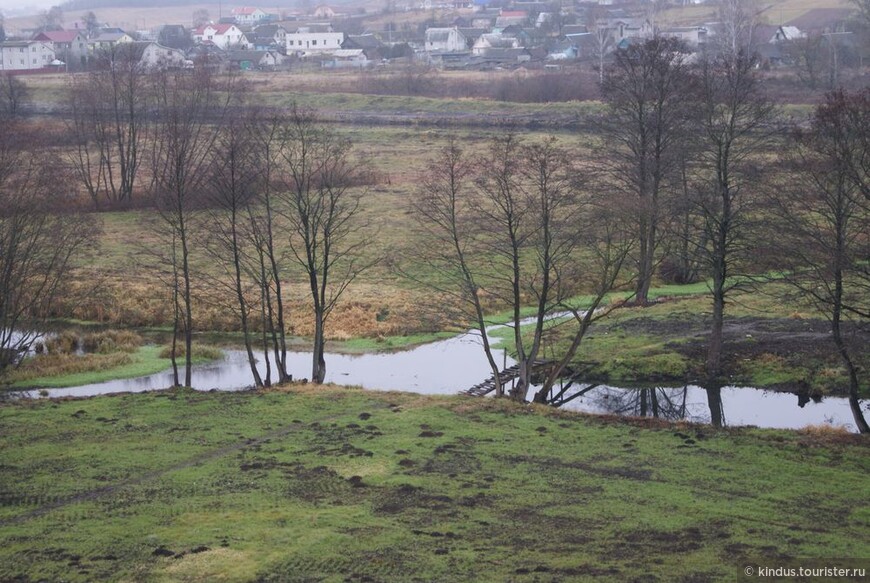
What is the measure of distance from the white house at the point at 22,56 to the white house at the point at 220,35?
4163 centimetres

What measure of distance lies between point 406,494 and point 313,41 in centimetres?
16041

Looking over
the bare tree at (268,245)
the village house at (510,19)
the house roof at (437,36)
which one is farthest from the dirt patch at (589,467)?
the village house at (510,19)

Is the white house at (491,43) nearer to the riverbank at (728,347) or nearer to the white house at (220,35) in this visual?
the white house at (220,35)

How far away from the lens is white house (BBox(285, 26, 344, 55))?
554 feet

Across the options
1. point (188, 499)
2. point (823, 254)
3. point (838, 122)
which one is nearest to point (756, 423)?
point (823, 254)

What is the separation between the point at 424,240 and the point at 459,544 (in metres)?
31.7

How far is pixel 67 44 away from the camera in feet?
497

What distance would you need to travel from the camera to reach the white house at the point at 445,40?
6368 inches

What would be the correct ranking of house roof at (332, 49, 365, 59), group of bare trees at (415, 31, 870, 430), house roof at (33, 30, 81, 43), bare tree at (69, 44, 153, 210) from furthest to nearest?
house roof at (332, 49, 365, 59) → house roof at (33, 30, 81, 43) → bare tree at (69, 44, 153, 210) → group of bare trees at (415, 31, 870, 430)

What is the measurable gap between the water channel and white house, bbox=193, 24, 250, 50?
155m

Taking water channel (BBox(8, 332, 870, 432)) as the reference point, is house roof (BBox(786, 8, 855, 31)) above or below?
above

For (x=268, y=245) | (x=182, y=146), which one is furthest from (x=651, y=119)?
(x=182, y=146)

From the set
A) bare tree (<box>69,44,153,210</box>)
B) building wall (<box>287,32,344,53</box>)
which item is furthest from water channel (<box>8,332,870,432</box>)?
Result: building wall (<box>287,32,344,53</box>)

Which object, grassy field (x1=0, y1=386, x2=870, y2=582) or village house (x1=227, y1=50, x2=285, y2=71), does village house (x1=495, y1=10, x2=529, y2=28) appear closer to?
village house (x1=227, y1=50, x2=285, y2=71)
